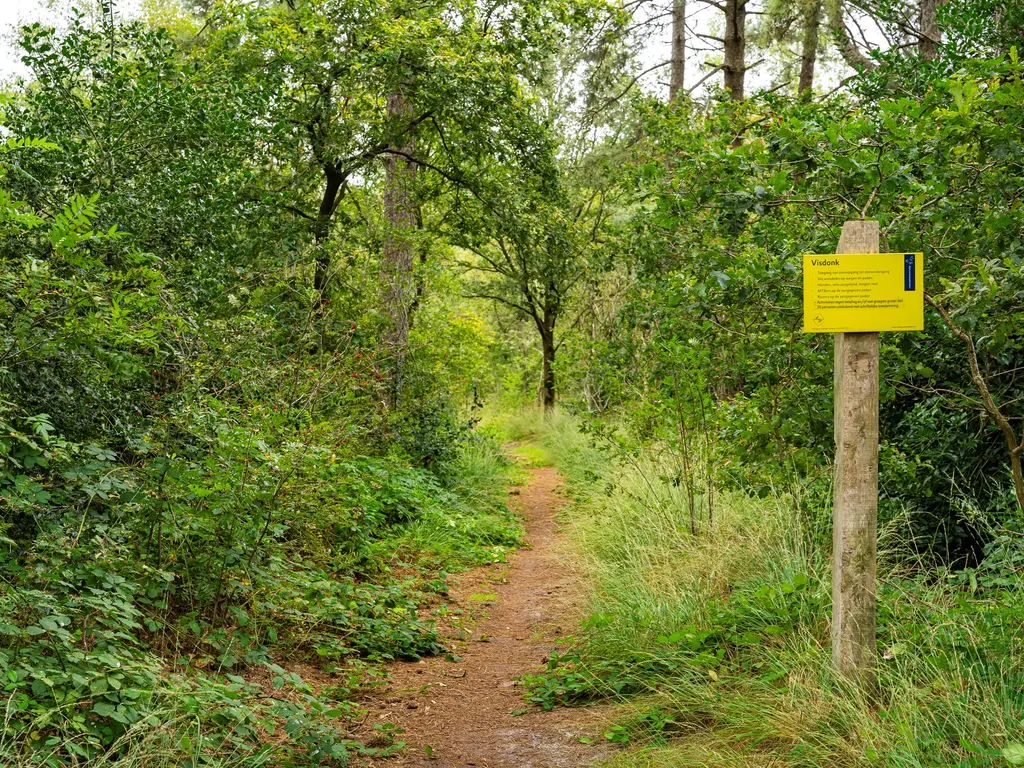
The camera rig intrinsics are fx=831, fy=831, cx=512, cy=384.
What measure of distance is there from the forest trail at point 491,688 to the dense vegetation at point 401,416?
0.71 ft

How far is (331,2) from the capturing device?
9.58m

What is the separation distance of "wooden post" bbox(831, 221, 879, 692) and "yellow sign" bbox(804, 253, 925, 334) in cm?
10

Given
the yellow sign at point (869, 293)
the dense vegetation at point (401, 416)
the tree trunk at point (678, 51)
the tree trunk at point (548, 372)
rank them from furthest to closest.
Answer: the tree trunk at point (548, 372)
the tree trunk at point (678, 51)
the yellow sign at point (869, 293)
the dense vegetation at point (401, 416)

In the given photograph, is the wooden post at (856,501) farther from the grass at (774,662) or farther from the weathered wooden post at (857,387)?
the grass at (774,662)

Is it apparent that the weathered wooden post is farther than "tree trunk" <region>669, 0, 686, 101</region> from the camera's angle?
No

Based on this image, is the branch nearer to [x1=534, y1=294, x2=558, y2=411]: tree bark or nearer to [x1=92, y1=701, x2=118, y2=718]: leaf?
[x1=92, y1=701, x2=118, y2=718]: leaf

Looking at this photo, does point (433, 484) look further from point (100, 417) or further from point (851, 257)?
point (851, 257)

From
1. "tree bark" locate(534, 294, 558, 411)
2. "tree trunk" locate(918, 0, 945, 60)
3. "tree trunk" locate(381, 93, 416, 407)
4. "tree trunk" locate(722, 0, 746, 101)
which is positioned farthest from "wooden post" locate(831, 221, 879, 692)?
"tree bark" locate(534, 294, 558, 411)

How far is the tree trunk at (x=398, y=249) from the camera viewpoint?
1062 centimetres

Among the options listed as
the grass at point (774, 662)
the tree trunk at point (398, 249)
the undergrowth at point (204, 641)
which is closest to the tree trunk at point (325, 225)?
the tree trunk at point (398, 249)

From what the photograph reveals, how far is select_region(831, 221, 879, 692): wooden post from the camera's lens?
3.73 metres

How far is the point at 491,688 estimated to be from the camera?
531 cm

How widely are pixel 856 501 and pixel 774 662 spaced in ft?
3.04

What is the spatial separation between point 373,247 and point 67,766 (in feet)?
27.6
